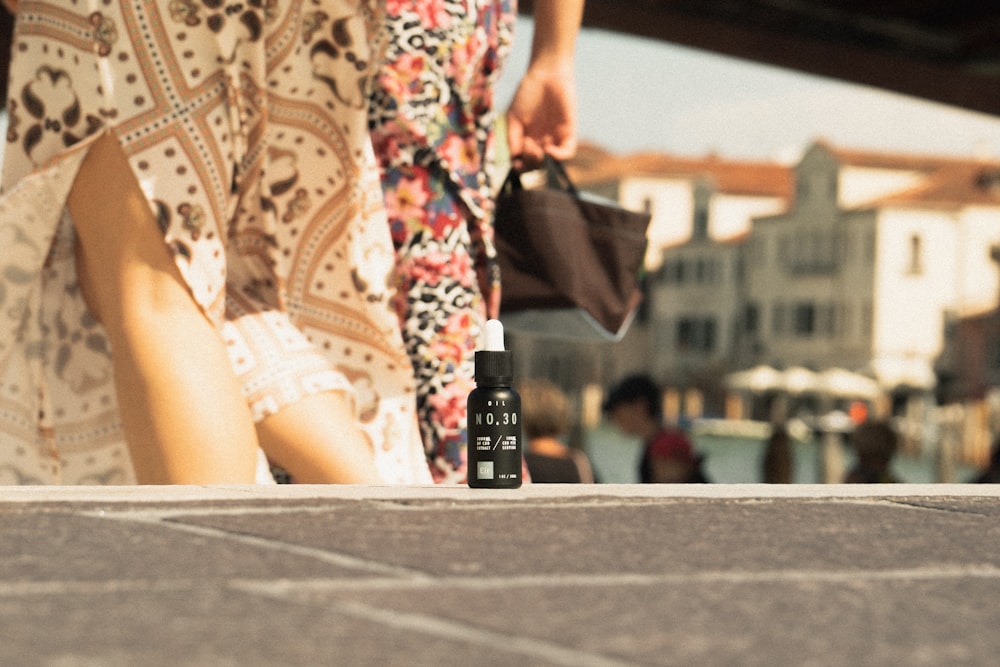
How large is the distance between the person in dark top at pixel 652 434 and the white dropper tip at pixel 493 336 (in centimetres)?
632

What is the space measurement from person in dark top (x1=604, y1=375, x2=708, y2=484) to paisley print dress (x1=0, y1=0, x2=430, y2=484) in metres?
6.01

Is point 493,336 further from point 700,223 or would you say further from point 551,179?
point 700,223

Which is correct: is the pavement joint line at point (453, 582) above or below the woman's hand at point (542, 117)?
below

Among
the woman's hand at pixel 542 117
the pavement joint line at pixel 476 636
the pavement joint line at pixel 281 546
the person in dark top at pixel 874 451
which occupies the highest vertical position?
the woman's hand at pixel 542 117

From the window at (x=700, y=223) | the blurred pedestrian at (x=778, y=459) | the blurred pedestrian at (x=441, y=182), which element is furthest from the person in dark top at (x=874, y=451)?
the window at (x=700, y=223)

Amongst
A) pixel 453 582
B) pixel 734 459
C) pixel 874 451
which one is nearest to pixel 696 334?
pixel 734 459

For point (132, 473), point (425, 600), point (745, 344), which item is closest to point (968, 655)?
point (425, 600)

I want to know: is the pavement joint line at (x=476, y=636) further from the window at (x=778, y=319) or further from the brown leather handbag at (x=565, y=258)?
the window at (x=778, y=319)

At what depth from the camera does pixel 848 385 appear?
55.4 m

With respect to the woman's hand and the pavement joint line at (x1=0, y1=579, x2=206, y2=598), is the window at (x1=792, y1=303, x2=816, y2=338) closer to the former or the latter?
the woman's hand

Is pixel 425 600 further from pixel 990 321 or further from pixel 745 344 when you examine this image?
pixel 745 344

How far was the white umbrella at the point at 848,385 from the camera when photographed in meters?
54.9

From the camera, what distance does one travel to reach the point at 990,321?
176ft

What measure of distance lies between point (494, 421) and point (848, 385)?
180 feet
